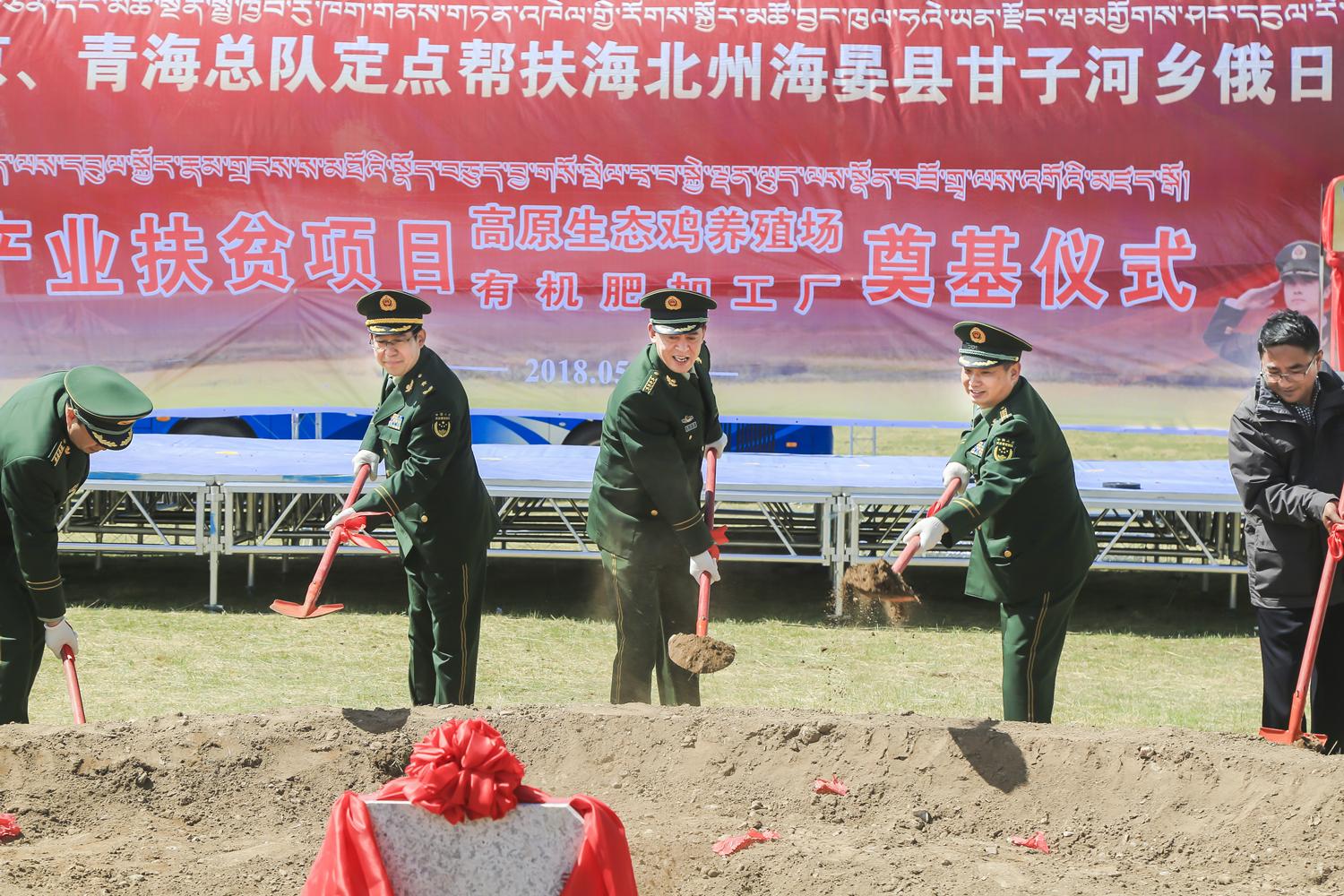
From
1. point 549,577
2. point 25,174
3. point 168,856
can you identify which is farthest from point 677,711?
point 25,174

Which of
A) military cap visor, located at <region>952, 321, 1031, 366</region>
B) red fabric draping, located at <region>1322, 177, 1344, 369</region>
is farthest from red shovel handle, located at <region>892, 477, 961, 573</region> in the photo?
red fabric draping, located at <region>1322, 177, 1344, 369</region>

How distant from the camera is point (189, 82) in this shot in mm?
8406

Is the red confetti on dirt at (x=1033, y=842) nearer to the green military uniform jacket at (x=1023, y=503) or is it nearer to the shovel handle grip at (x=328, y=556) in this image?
the green military uniform jacket at (x=1023, y=503)

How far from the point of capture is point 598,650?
7.09 metres

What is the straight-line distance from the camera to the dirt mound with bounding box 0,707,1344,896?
3488 mm

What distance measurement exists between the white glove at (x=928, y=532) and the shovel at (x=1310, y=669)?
1104 mm

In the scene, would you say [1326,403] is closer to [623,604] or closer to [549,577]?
[623,604]

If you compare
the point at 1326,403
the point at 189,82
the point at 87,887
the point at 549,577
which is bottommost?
the point at 549,577

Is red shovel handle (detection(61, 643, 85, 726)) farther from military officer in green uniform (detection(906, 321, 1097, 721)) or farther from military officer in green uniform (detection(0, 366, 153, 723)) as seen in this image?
military officer in green uniform (detection(906, 321, 1097, 721))

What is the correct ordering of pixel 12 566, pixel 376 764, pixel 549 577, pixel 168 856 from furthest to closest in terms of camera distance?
pixel 549 577 < pixel 12 566 < pixel 376 764 < pixel 168 856

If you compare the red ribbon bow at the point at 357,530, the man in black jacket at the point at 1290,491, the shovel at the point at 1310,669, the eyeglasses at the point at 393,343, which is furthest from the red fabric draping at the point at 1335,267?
the red ribbon bow at the point at 357,530

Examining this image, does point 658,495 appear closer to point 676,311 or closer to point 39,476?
point 676,311

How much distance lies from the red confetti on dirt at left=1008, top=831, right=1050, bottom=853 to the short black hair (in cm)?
156

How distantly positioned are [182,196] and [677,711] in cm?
573
